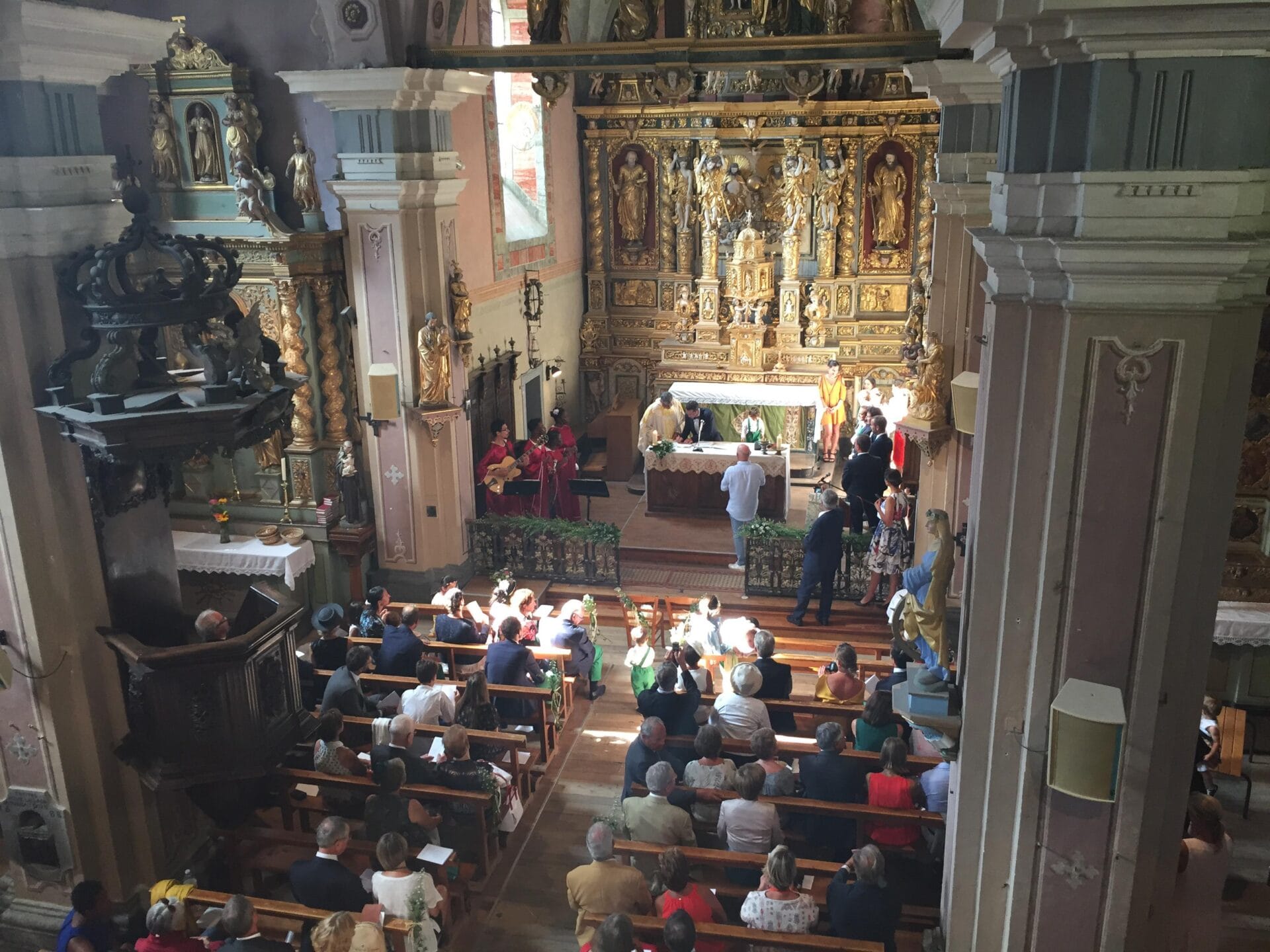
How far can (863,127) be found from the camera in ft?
51.9

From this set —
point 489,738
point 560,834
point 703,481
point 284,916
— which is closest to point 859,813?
point 560,834

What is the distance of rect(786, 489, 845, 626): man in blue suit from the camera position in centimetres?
1016

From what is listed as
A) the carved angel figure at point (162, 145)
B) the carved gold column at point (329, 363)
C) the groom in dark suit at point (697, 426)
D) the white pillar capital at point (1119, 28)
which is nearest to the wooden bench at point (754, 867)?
the white pillar capital at point (1119, 28)

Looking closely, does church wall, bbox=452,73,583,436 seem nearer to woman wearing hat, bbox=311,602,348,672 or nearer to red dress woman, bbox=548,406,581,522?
red dress woman, bbox=548,406,581,522

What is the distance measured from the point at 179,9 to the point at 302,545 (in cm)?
554

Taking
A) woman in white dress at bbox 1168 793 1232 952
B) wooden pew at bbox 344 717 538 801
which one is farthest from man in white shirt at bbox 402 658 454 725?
woman in white dress at bbox 1168 793 1232 952

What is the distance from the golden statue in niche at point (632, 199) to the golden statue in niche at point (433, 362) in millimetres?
7321

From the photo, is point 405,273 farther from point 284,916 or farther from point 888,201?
point 888,201

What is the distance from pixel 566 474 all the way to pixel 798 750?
6.43 m

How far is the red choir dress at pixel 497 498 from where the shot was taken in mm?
12328

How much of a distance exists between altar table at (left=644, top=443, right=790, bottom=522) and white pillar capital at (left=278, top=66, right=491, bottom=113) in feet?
17.4

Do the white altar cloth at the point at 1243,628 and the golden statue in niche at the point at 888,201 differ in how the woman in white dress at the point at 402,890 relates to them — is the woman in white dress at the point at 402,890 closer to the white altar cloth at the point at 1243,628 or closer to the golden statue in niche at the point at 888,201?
the white altar cloth at the point at 1243,628

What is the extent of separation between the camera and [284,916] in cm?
568

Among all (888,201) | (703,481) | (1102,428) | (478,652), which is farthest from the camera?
(888,201)
